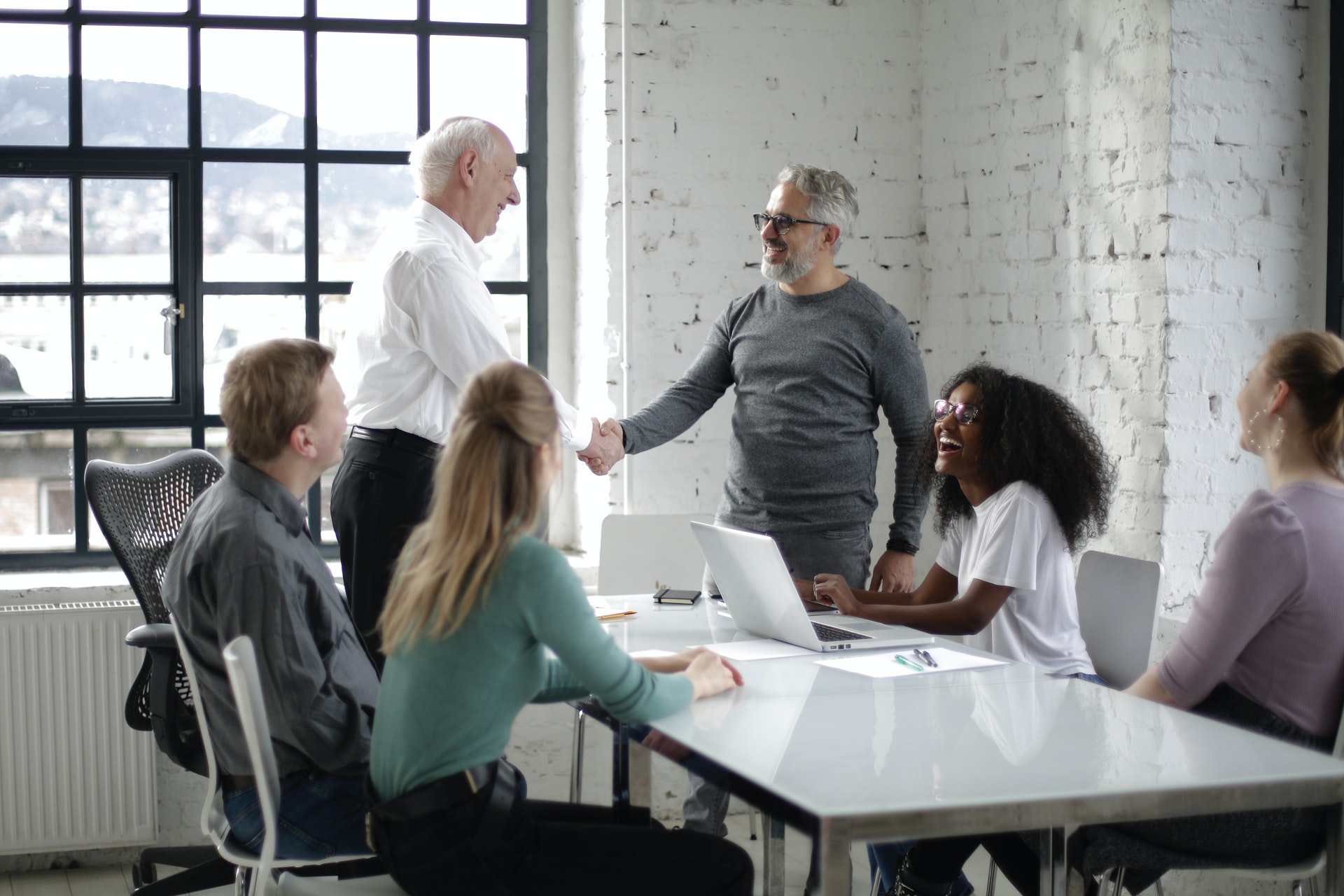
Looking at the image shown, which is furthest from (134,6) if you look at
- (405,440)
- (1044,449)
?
(1044,449)

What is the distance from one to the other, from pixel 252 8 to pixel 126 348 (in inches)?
43.1

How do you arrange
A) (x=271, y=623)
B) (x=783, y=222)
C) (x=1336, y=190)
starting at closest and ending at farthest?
(x=271, y=623), (x=1336, y=190), (x=783, y=222)

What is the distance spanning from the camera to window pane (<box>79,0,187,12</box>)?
394cm

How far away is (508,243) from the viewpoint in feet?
13.9

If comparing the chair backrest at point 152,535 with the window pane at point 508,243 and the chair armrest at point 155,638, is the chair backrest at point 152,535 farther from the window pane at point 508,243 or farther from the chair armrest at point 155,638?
the window pane at point 508,243

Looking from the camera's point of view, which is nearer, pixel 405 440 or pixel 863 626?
pixel 863 626

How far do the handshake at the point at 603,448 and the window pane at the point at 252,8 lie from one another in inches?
68.0

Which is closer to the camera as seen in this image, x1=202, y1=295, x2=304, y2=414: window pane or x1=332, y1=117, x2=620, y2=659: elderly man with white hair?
x1=332, y1=117, x2=620, y2=659: elderly man with white hair

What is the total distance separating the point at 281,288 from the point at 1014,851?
2804 millimetres

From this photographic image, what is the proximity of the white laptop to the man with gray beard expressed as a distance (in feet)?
1.89

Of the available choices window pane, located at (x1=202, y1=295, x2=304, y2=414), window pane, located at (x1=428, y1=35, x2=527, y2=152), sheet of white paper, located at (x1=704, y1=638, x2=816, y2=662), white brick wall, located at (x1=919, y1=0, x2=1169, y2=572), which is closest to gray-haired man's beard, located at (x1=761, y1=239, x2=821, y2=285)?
white brick wall, located at (x1=919, y1=0, x2=1169, y2=572)

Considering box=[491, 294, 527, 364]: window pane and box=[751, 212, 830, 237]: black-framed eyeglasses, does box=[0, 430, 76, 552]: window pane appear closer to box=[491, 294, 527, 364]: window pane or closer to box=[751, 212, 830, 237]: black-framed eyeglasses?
box=[491, 294, 527, 364]: window pane

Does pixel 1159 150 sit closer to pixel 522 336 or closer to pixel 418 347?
pixel 418 347

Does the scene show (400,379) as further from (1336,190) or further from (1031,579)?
(1336,190)
